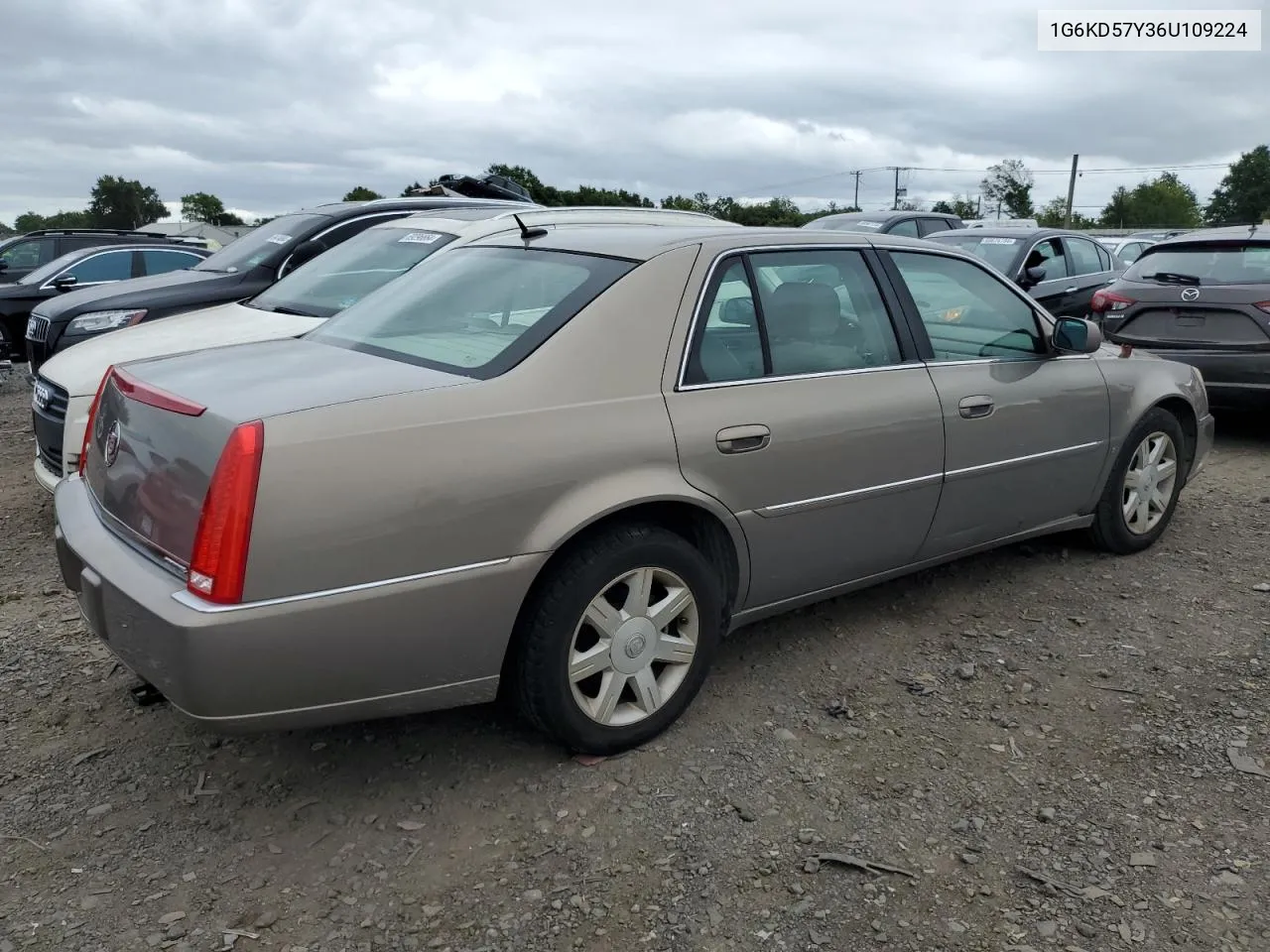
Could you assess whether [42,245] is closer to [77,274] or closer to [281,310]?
[77,274]

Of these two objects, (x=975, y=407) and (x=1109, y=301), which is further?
(x=1109, y=301)

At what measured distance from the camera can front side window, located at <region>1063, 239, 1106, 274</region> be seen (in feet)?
35.4

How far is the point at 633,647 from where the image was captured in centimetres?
309

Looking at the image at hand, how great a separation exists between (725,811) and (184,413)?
1.82 m

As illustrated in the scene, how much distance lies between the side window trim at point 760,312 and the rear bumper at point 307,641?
2.81 ft

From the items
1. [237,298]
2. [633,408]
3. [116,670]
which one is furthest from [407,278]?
[237,298]

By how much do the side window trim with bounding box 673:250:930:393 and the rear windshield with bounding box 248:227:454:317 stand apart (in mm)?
2908

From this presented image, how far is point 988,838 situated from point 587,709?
116 cm

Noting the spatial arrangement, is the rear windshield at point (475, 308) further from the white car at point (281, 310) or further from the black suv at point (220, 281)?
the black suv at point (220, 281)

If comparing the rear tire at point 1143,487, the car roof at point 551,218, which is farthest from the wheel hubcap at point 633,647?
the car roof at point 551,218

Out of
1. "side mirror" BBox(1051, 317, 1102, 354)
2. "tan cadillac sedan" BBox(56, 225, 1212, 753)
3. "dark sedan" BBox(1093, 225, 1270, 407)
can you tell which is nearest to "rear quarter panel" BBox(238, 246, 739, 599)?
"tan cadillac sedan" BBox(56, 225, 1212, 753)

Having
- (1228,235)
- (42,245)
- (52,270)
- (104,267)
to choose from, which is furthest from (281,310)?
(42,245)

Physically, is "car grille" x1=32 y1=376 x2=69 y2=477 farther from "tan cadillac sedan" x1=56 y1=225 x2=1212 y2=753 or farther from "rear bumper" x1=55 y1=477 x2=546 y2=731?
"rear bumper" x1=55 y1=477 x2=546 y2=731

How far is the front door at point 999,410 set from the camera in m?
3.95
